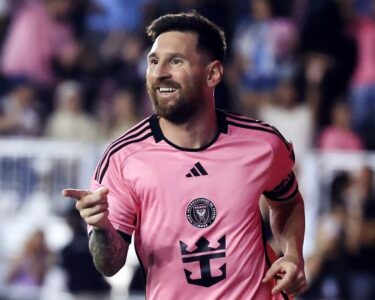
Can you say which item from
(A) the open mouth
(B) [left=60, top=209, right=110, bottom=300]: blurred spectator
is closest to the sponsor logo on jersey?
(A) the open mouth

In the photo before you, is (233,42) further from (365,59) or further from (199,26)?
(199,26)

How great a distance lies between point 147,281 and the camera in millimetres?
5320

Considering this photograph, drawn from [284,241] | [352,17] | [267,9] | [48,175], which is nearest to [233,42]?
[267,9]

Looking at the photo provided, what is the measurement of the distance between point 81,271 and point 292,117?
2432 millimetres

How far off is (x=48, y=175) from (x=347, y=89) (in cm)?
299

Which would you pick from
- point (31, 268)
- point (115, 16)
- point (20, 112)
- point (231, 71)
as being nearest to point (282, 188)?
point (31, 268)

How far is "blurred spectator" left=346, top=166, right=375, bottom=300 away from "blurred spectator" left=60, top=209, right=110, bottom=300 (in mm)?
2114

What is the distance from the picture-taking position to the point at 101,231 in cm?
491

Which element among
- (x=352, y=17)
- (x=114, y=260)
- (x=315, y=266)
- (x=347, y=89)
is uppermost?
(x=352, y=17)

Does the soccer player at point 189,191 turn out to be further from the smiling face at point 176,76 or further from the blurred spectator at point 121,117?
the blurred spectator at point 121,117

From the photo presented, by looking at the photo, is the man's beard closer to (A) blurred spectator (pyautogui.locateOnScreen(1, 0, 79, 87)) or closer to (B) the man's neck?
(B) the man's neck

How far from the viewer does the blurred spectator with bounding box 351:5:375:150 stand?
11.4 meters

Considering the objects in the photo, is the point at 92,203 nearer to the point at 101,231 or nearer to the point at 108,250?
the point at 101,231

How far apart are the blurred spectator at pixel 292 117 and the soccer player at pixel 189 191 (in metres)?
5.65
